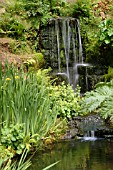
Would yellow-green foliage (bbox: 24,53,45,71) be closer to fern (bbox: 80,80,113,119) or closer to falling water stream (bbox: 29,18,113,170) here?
falling water stream (bbox: 29,18,113,170)

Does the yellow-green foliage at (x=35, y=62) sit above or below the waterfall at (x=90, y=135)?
above

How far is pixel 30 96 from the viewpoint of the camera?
4457mm

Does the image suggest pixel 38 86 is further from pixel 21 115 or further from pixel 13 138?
pixel 13 138

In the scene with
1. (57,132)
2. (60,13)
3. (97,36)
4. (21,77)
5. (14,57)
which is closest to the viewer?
(21,77)

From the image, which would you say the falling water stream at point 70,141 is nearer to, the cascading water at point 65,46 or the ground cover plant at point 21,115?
the cascading water at point 65,46

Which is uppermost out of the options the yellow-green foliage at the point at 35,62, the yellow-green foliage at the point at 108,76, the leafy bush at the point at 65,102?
the yellow-green foliage at the point at 35,62

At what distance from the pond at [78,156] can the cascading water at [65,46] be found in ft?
11.8

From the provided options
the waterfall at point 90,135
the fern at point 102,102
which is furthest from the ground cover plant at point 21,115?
the waterfall at point 90,135

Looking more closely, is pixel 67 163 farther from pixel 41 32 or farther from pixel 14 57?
pixel 41 32

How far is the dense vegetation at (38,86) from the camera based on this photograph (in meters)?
4.36

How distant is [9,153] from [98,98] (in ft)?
5.46

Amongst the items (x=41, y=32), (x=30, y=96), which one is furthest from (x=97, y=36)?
(x=30, y=96)

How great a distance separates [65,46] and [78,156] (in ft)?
16.7

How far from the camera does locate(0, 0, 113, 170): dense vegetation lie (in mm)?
4363
